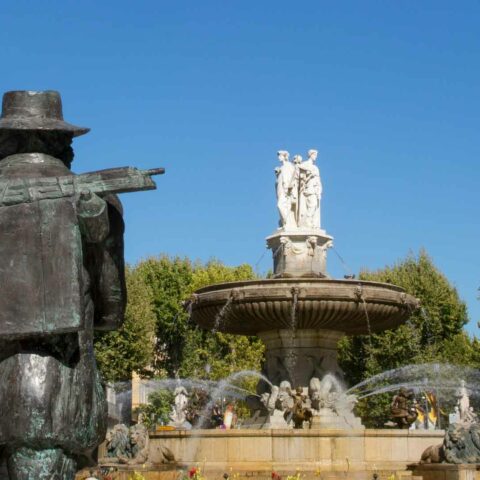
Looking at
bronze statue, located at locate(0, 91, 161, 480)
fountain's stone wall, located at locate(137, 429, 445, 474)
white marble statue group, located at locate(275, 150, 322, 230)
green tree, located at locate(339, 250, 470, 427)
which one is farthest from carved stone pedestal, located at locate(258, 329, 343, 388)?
green tree, located at locate(339, 250, 470, 427)

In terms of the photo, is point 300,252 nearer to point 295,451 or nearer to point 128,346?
point 295,451

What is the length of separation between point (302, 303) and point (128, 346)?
76.4 feet

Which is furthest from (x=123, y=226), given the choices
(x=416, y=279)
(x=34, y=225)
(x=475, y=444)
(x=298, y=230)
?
(x=416, y=279)

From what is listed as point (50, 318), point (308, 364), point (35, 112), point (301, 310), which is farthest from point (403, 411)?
point (50, 318)

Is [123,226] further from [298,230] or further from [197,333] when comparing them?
[197,333]

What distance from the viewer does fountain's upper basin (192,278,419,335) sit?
1947 centimetres

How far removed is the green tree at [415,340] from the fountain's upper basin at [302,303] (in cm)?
1838

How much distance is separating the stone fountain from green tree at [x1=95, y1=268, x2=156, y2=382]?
61.9ft

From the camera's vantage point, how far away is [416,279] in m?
45.4

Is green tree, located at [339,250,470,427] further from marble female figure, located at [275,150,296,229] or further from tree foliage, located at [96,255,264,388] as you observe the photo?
marble female figure, located at [275,150,296,229]

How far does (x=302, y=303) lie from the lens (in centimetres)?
1947

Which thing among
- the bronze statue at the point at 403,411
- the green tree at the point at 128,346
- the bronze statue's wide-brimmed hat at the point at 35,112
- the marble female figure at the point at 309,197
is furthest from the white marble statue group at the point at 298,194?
the green tree at the point at 128,346

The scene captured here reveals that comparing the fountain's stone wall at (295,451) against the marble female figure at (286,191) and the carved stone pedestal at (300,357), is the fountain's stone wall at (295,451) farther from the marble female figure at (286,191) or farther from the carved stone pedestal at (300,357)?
the marble female figure at (286,191)

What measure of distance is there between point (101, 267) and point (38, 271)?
21.5 inches
